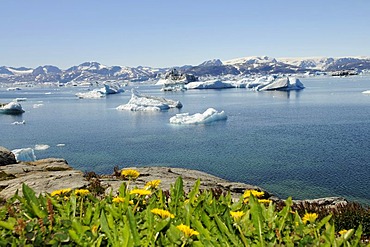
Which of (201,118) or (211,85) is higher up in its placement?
(211,85)

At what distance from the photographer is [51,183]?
7.38m

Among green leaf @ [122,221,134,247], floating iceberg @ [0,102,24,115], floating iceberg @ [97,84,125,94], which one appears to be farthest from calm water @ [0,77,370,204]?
floating iceberg @ [97,84,125,94]

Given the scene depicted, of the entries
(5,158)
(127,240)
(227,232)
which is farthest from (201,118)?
(127,240)

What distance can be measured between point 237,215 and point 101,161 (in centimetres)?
2335

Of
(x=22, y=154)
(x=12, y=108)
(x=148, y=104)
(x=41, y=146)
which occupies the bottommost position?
(x=41, y=146)

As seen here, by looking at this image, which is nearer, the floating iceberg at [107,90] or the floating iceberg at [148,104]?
the floating iceberg at [148,104]

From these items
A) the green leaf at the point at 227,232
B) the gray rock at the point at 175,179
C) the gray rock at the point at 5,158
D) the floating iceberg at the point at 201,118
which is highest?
the green leaf at the point at 227,232

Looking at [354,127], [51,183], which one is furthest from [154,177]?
[354,127]

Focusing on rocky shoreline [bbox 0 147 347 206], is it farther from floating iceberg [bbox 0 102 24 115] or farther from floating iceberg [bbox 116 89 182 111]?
floating iceberg [bbox 0 102 24 115]

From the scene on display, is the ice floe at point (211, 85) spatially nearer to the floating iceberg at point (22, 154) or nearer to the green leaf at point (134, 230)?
the floating iceberg at point (22, 154)

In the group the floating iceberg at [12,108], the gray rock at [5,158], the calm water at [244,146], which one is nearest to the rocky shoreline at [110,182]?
the gray rock at [5,158]

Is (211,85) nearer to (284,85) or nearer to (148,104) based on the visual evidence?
(284,85)

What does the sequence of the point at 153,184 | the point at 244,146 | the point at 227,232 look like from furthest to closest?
the point at 244,146, the point at 153,184, the point at 227,232

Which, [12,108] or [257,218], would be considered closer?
[257,218]
